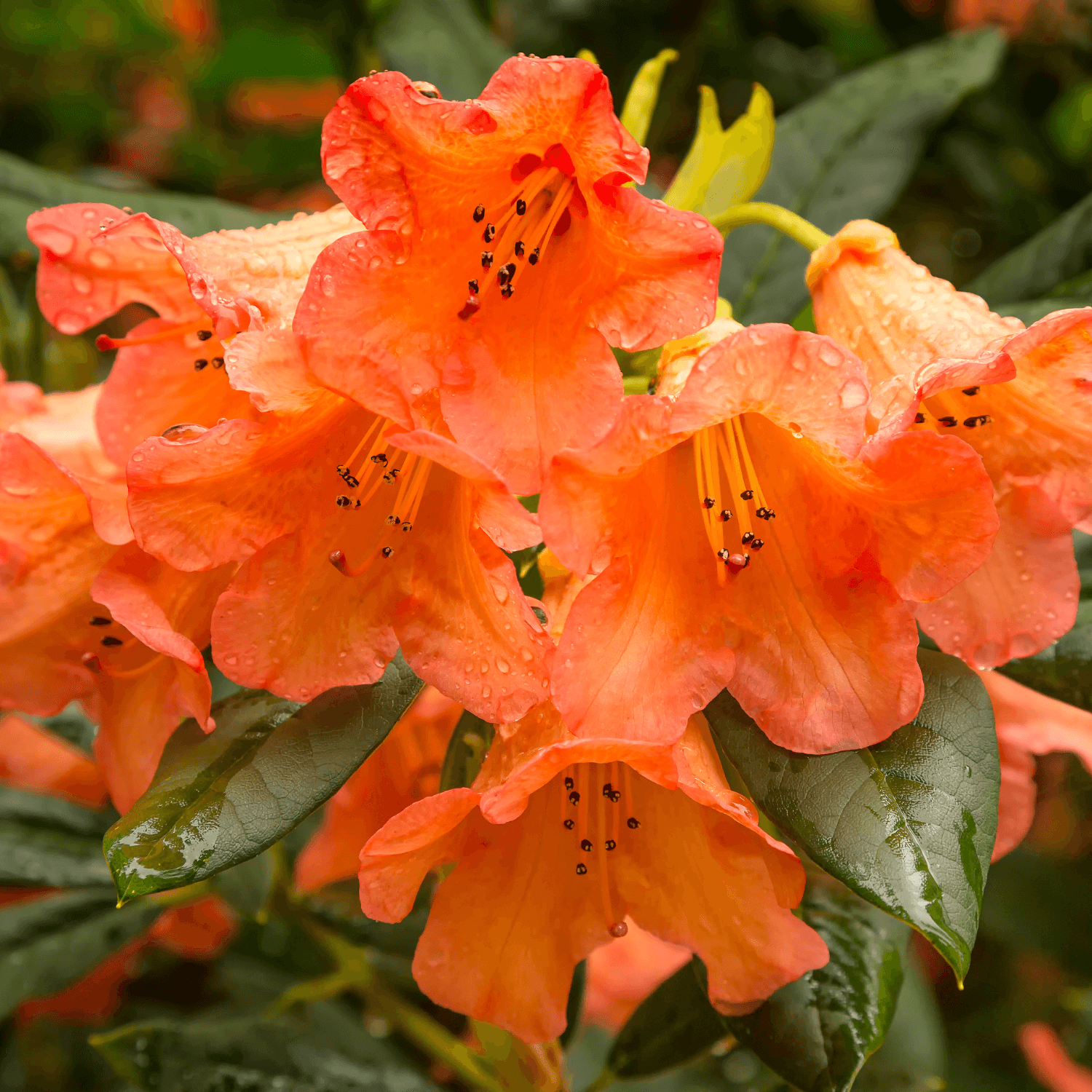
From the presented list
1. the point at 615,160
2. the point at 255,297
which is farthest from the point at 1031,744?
the point at 255,297

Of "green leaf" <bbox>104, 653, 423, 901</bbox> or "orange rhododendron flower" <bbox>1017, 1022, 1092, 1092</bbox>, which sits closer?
"green leaf" <bbox>104, 653, 423, 901</bbox>

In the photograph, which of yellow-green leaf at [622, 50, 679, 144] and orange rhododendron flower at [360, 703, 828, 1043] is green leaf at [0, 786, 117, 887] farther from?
yellow-green leaf at [622, 50, 679, 144]

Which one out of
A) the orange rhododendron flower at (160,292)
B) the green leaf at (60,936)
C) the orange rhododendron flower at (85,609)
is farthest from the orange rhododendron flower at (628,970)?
the orange rhododendron flower at (160,292)

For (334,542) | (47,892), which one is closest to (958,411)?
(334,542)

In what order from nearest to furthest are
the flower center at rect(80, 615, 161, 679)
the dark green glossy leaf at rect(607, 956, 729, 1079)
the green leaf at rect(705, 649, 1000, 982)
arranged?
the green leaf at rect(705, 649, 1000, 982), the flower center at rect(80, 615, 161, 679), the dark green glossy leaf at rect(607, 956, 729, 1079)

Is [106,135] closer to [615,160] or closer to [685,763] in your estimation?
[615,160]

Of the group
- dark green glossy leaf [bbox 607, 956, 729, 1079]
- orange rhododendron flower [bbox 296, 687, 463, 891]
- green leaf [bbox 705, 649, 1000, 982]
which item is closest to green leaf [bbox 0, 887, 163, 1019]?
orange rhododendron flower [bbox 296, 687, 463, 891]

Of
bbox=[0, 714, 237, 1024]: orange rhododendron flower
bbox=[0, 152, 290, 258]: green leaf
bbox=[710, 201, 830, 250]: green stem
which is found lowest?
bbox=[0, 714, 237, 1024]: orange rhododendron flower
